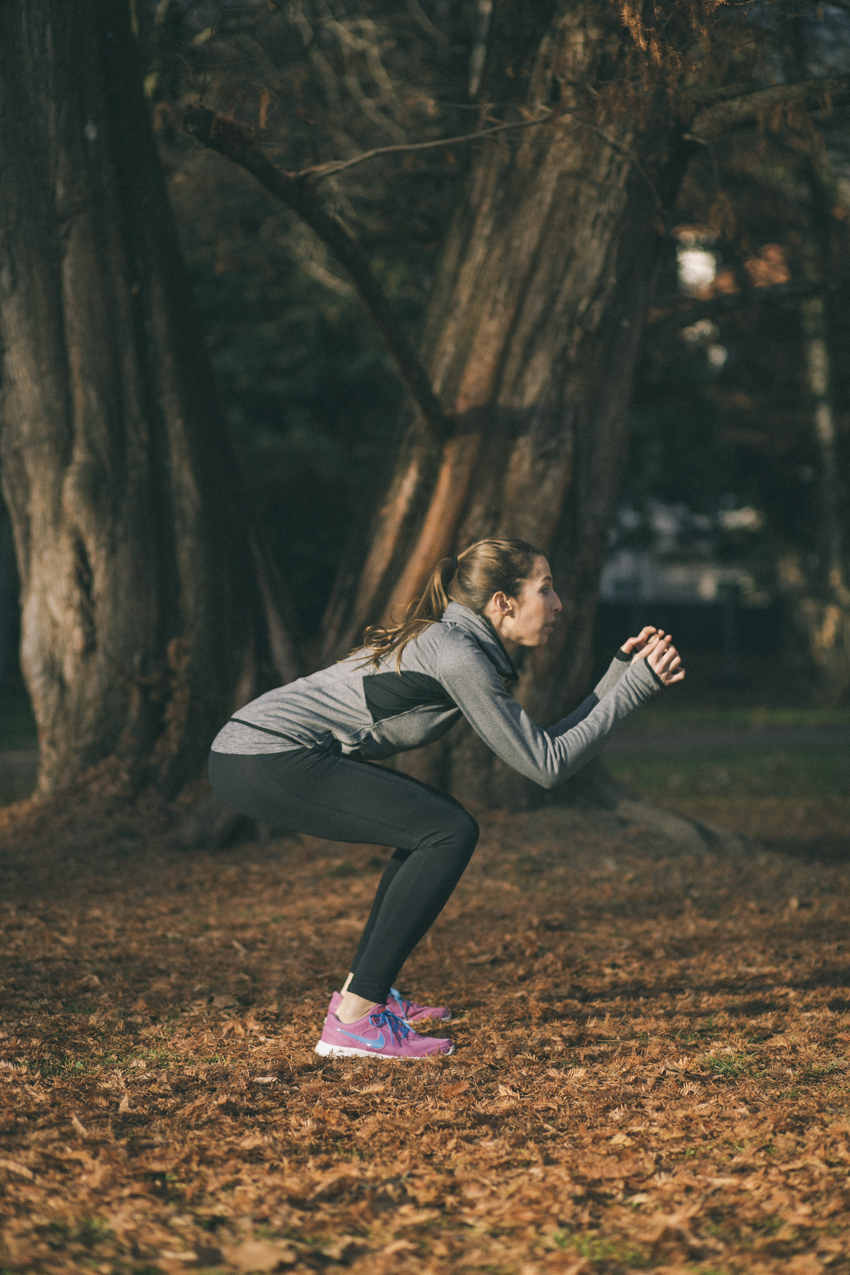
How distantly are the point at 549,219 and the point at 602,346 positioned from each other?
0.78 m

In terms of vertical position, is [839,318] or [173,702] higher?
[839,318]

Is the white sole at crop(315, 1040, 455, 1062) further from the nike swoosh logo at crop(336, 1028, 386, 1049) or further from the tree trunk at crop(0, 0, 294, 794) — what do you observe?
the tree trunk at crop(0, 0, 294, 794)

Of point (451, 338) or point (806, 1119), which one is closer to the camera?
point (806, 1119)

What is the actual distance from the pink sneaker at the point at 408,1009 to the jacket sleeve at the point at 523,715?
1.06 meters

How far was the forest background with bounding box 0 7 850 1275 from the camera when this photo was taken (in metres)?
3.62

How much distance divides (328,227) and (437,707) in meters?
3.66

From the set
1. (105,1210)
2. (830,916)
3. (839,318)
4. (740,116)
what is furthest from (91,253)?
(839,318)

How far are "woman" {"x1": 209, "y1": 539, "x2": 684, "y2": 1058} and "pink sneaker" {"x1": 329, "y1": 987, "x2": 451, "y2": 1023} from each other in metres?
0.21

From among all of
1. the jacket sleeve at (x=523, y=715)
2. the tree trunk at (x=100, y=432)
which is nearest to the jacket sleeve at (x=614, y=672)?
the jacket sleeve at (x=523, y=715)

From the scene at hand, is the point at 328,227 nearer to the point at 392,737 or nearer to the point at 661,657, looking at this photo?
the point at 392,737

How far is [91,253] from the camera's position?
8477 mm

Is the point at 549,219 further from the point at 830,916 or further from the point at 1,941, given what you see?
the point at 1,941

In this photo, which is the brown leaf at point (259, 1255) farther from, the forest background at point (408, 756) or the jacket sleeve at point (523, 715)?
the jacket sleeve at point (523, 715)

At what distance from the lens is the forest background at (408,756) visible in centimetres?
362
